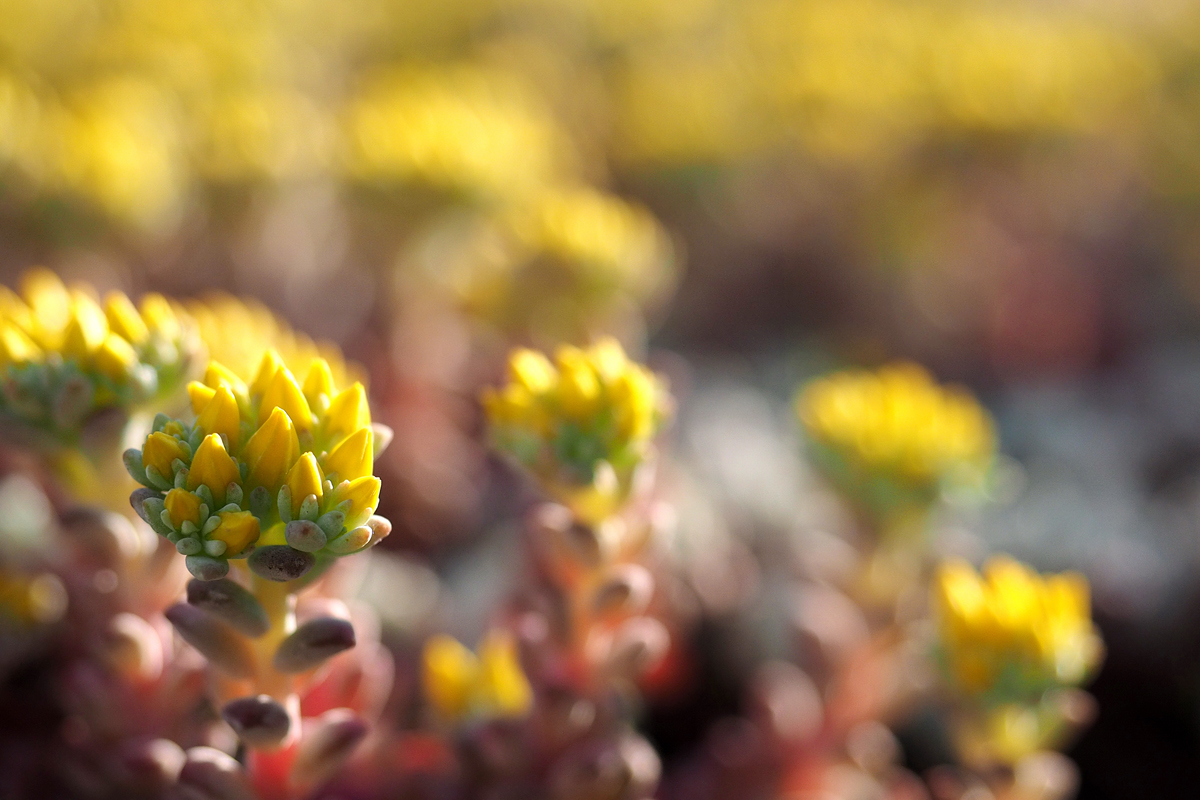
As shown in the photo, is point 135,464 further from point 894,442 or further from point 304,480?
point 894,442

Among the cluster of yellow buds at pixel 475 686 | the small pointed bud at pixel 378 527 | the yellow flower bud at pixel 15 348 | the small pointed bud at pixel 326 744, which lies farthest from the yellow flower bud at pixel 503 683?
the yellow flower bud at pixel 15 348

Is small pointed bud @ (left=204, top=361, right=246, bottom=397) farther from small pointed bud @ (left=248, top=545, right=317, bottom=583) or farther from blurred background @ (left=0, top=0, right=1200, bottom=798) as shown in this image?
blurred background @ (left=0, top=0, right=1200, bottom=798)

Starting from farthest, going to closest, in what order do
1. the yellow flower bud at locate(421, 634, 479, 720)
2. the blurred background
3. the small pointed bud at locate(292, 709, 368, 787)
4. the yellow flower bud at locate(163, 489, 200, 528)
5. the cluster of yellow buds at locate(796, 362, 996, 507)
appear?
the blurred background, the cluster of yellow buds at locate(796, 362, 996, 507), the yellow flower bud at locate(421, 634, 479, 720), the small pointed bud at locate(292, 709, 368, 787), the yellow flower bud at locate(163, 489, 200, 528)

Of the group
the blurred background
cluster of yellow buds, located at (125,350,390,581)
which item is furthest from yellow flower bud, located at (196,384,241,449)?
the blurred background

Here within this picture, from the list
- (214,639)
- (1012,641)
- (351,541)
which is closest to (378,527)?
(351,541)

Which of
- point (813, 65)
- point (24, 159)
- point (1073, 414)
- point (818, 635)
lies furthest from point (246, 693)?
point (813, 65)

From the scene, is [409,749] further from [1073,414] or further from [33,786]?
[1073,414]
